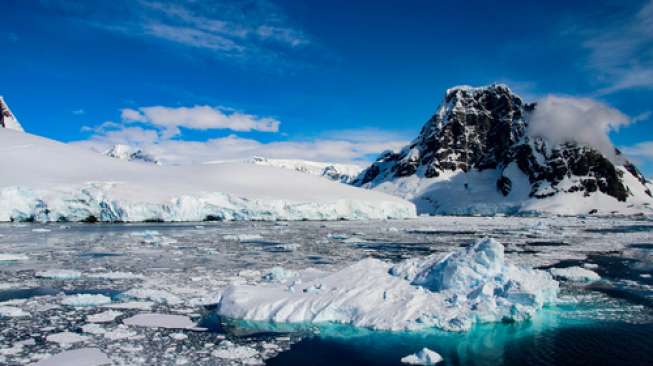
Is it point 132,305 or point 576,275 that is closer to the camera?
point 132,305

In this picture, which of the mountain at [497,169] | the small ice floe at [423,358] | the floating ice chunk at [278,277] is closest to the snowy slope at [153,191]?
the floating ice chunk at [278,277]

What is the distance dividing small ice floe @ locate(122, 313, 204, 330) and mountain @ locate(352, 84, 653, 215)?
403 feet

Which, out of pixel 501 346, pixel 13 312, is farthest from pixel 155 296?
pixel 501 346

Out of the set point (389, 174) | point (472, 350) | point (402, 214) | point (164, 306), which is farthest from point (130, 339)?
point (389, 174)

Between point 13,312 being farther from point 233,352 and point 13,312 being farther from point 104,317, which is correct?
point 233,352

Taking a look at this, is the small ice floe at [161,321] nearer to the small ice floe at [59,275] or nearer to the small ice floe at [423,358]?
the small ice floe at [423,358]

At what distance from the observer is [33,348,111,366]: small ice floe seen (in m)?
6.89

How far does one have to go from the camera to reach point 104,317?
9.64 m

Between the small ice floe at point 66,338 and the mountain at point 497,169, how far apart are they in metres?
125

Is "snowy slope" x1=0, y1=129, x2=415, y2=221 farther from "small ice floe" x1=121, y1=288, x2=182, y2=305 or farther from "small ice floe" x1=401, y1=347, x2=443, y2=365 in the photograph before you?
"small ice floe" x1=401, y1=347, x2=443, y2=365

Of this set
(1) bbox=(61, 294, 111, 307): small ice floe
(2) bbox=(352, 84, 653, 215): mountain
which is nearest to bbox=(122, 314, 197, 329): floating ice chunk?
(1) bbox=(61, 294, 111, 307): small ice floe

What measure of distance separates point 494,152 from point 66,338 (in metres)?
164

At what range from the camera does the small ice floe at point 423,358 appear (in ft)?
23.8

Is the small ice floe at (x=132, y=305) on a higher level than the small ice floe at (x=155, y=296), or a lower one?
lower
